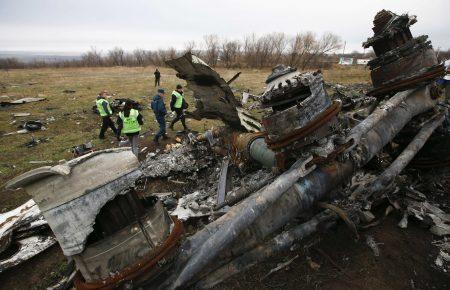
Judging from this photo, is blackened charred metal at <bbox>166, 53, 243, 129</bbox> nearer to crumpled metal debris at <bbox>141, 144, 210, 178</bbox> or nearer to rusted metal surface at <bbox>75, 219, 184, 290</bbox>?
crumpled metal debris at <bbox>141, 144, 210, 178</bbox>

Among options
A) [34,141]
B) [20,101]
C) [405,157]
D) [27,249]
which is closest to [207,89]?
[405,157]

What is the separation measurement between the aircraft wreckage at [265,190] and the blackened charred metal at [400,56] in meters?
0.01

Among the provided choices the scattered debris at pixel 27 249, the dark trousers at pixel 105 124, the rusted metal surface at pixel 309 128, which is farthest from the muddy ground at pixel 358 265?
the dark trousers at pixel 105 124

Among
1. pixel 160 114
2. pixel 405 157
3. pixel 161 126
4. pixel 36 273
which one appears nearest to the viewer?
pixel 405 157

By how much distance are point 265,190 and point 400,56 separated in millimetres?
2796

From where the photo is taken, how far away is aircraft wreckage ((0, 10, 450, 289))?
5.08ft

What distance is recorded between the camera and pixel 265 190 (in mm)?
1964

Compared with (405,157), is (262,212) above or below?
above

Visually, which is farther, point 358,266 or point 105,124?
point 105,124

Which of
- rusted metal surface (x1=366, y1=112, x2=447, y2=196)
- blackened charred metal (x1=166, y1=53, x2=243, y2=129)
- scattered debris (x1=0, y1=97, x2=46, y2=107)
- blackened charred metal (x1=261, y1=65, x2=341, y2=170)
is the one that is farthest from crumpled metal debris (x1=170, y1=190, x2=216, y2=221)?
scattered debris (x1=0, y1=97, x2=46, y2=107)

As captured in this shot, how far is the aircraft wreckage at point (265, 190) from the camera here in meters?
1.55

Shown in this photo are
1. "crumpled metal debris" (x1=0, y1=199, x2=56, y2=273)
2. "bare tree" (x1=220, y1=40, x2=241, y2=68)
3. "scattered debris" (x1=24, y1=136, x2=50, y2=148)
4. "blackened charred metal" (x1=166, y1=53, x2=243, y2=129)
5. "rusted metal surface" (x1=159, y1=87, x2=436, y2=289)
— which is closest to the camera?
"rusted metal surface" (x1=159, y1=87, x2=436, y2=289)

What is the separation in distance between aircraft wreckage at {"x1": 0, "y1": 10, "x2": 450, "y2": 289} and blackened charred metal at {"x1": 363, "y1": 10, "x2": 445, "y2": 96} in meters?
0.01

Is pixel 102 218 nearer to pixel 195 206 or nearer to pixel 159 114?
pixel 195 206
